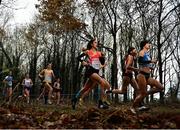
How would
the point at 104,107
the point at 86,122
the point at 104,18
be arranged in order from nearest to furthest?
the point at 86,122
the point at 104,107
the point at 104,18

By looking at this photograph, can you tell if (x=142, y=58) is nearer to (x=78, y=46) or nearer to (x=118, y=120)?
(x=118, y=120)

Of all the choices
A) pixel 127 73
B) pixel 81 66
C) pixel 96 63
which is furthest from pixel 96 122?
pixel 81 66

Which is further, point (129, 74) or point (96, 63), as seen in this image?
point (129, 74)

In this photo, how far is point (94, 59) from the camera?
39.4 feet

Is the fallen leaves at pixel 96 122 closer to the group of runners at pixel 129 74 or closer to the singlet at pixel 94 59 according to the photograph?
the group of runners at pixel 129 74

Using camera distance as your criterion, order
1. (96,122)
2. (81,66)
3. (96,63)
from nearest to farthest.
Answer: (96,122) < (96,63) < (81,66)

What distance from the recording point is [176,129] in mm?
5801

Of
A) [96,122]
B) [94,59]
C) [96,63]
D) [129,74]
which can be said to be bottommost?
[96,122]

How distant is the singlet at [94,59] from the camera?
11.9 m

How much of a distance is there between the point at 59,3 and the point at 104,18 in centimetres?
678

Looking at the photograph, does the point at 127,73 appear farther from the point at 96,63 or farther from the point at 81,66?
the point at 81,66

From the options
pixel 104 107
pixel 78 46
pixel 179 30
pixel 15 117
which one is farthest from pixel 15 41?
pixel 15 117

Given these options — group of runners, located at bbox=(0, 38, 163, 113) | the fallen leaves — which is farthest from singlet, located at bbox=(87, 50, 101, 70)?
the fallen leaves

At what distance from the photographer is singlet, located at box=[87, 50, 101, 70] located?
1190cm
